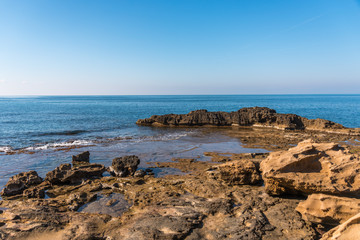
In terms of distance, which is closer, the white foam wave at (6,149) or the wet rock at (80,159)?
the wet rock at (80,159)

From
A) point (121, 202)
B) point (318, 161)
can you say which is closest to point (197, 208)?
point (121, 202)

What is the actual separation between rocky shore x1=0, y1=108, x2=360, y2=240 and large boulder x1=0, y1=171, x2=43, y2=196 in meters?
0.04

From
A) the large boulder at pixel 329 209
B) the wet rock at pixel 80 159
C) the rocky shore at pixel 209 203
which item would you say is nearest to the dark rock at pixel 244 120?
the wet rock at pixel 80 159

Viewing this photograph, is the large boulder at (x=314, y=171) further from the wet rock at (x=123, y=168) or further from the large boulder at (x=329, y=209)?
the wet rock at (x=123, y=168)

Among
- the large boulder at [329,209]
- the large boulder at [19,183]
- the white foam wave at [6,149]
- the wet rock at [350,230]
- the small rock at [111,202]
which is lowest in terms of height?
the white foam wave at [6,149]

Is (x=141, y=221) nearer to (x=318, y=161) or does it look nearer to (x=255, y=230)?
(x=255, y=230)

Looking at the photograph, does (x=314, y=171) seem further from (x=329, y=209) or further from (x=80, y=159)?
(x=80, y=159)

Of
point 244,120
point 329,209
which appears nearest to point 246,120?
point 244,120

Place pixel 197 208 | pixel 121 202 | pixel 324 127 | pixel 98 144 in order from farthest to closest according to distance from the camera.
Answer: pixel 324 127, pixel 98 144, pixel 121 202, pixel 197 208

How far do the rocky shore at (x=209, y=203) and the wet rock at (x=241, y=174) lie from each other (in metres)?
0.05

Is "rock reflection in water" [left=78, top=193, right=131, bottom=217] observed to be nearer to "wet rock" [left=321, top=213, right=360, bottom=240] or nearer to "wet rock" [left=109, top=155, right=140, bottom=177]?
"wet rock" [left=109, top=155, right=140, bottom=177]

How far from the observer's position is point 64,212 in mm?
8438

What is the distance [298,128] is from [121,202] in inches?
1345

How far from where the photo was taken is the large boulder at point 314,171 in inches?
291
